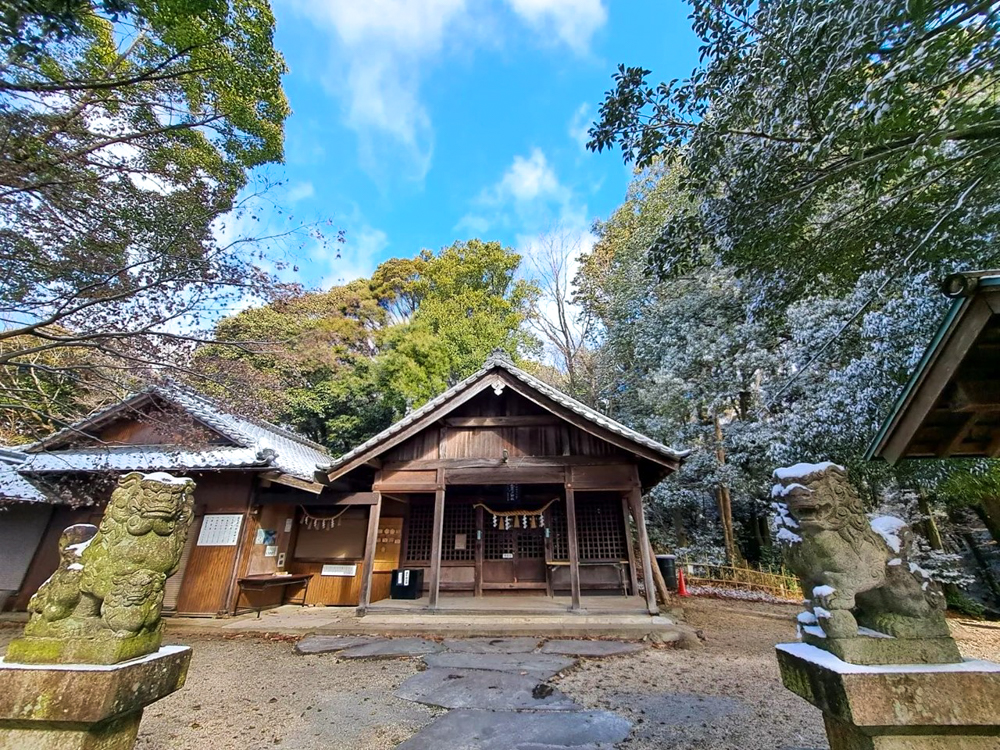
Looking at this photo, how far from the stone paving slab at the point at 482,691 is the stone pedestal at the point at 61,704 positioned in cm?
310

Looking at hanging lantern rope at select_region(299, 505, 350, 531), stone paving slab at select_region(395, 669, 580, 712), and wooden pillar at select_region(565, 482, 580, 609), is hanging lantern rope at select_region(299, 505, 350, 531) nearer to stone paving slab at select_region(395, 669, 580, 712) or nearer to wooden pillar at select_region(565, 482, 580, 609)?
wooden pillar at select_region(565, 482, 580, 609)

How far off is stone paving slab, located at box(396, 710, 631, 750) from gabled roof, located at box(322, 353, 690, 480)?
4.83 m

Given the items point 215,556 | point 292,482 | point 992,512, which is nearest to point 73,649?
point 292,482

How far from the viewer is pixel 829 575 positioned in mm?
2266

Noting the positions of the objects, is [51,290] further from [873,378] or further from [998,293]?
[873,378]

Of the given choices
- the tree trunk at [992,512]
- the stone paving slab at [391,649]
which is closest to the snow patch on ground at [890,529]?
the stone paving slab at [391,649]

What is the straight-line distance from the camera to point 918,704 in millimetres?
2023

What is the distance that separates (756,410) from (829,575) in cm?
1297

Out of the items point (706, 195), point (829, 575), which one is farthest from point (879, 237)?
point (829, 575)

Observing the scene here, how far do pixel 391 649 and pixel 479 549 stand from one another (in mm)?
4114

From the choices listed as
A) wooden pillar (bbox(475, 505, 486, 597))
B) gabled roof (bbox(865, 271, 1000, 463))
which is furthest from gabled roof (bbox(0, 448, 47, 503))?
gabled roof (bbox(865, 271, 1000, 463))

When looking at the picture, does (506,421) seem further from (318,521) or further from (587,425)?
(318,521)

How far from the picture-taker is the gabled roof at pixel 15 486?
30.5 feet

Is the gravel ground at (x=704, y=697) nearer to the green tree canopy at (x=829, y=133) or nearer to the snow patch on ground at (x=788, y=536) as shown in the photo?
the snow patch on ground at (x=788, y=536)
